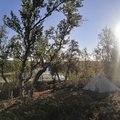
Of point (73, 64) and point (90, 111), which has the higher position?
point (73, 64)

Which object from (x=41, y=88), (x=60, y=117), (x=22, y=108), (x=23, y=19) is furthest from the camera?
(x=41, y=88)

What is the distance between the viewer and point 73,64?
27922 millimetres

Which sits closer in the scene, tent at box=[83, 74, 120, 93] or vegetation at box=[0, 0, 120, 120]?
vegetation at box=[0, 0, 120, 120]

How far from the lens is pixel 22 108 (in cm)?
817

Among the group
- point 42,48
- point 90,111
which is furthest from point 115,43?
point 90,111

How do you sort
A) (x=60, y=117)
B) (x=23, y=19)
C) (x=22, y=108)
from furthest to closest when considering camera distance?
(x=23, y=19)
(x=22, y=108)
(x=60, y=117)

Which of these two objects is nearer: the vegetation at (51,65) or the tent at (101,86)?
the vegetation at (51,65)

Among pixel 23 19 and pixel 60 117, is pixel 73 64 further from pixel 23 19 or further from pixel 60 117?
pixel 60 117

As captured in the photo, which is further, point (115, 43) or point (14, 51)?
point (115, 43)

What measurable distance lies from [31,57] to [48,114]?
856 cm

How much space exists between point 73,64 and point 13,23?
15.5 metres

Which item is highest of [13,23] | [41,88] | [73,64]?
[13,23]

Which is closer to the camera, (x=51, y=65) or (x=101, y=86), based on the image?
(x=101, y=86)

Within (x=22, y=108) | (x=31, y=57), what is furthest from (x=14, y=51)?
(x=22, y=108)
